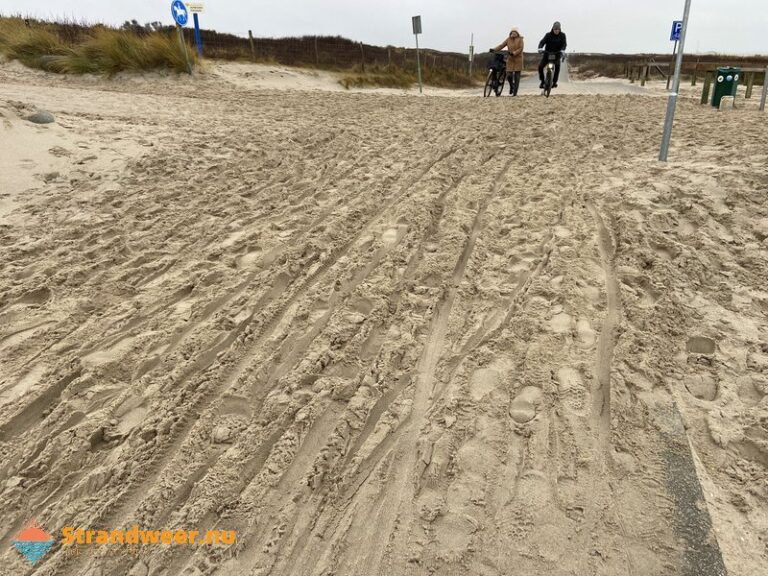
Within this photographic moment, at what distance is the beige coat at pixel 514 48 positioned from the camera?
1122 centimetres

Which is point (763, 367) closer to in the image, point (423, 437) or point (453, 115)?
point (423, 437)

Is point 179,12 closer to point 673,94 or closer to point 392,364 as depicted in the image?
point 673,94

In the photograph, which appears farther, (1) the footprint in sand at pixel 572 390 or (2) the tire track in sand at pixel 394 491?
(1) the footprint in sand at pixel 572 390

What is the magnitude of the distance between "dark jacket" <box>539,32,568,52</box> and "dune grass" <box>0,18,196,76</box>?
9608 millimetres

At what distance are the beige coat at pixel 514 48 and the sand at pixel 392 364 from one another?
24.6ft

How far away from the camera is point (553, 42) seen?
1105 centimetres

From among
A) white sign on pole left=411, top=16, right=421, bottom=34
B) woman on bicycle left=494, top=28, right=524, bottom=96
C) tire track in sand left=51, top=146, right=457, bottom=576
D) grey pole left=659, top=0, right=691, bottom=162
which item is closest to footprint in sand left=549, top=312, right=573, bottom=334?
tire track in sand left=51, top=146, right=457, bottom=576

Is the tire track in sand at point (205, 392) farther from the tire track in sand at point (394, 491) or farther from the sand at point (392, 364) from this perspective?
the tire track in sand at point (394, 491)

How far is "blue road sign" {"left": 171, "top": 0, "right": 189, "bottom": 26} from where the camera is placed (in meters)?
11.9

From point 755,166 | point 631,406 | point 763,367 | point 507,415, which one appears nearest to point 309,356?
point 507,415

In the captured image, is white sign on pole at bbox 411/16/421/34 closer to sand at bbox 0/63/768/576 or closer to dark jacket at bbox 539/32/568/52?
dark jacket at bbox 539/32/568/52

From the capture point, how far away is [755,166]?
4.42 metres

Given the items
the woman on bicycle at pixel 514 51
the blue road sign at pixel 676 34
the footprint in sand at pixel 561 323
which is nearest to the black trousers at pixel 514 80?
the woman on bicycle at pixel 514 51

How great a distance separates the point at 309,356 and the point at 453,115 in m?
6.56
